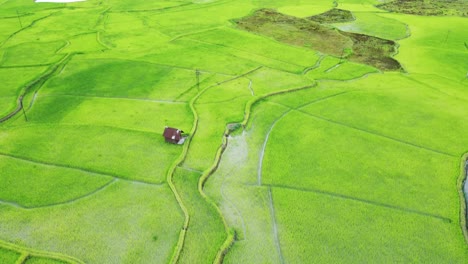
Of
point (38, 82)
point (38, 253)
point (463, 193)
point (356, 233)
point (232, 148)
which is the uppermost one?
point (38, 82)

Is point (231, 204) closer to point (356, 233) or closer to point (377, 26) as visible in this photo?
point (356, 233)

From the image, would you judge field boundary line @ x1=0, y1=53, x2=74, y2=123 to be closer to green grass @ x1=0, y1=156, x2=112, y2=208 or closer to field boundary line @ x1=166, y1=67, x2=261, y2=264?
green grass @ x1=0, y1=156, x2=112, y2=208

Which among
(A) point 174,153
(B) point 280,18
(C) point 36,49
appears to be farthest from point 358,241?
(B) point 280,18

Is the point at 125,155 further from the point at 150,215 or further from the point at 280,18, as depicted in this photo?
the point at 280,18

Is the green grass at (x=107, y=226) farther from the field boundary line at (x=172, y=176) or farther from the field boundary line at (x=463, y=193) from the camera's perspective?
the field boundary line at (x=463, y=193)

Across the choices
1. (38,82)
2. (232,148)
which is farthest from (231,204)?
(38,82)

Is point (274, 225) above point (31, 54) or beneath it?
beneath
